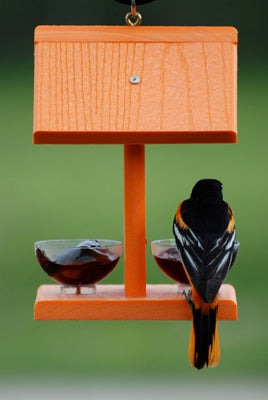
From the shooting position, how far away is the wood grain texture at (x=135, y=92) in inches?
67.1

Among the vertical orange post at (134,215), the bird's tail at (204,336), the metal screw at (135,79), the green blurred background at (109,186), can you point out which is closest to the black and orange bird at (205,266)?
the bird's tail at (204,336)

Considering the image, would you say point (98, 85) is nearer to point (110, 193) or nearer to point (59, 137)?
point (59, 137)

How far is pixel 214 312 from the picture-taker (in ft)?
5.69

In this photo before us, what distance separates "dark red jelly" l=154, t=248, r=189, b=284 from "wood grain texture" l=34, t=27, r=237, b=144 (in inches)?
11.4

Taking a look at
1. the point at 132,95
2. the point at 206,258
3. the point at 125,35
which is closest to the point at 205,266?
the point at 206,258

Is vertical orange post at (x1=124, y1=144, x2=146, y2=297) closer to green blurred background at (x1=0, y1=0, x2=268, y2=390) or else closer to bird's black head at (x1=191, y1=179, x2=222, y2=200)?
bird's black head at (x1=191, y1=179, x2=222, y2=200)

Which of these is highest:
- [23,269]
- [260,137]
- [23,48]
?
[23,48]

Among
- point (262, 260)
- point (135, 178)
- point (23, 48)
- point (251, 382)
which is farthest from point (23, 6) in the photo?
point (135, 178)

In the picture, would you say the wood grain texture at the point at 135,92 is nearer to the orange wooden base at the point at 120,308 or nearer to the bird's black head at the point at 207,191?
the bird's black head at the point at 207,191

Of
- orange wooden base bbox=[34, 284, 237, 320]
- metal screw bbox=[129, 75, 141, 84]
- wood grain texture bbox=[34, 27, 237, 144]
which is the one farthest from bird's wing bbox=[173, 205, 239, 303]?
metal screw bbox=[129, 75, 141, 84]

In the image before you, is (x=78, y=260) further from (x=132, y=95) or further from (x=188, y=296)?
(x=132, y=95)

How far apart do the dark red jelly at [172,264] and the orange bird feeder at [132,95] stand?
6 centimetres

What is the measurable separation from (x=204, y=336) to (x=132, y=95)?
0.55 meters

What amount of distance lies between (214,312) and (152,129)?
1.39 ft
